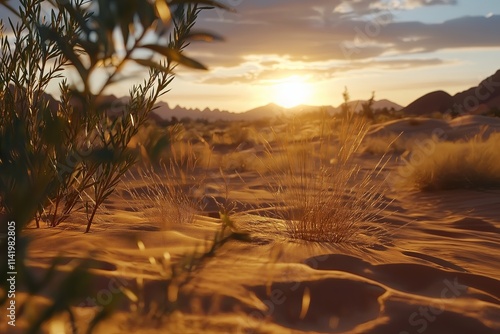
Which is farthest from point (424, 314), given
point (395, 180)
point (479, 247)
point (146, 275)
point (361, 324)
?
point (395, 180)

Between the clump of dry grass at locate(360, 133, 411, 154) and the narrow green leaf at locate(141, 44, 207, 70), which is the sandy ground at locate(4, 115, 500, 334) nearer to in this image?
the narrow green leaf at locate(141, 44, 207, 70)

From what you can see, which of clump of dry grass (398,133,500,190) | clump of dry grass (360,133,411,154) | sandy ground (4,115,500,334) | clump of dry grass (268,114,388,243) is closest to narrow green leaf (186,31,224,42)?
sandy ground (4,115,500,334)

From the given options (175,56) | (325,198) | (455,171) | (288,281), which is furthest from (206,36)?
(455,171)

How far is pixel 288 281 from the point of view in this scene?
2.94 metres

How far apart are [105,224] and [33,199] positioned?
3.46m

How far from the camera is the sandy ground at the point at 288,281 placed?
7.82 ft

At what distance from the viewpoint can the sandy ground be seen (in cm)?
238

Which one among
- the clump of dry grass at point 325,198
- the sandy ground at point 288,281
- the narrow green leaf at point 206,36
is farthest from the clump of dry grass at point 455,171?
the narrow green leaf at point 206,36

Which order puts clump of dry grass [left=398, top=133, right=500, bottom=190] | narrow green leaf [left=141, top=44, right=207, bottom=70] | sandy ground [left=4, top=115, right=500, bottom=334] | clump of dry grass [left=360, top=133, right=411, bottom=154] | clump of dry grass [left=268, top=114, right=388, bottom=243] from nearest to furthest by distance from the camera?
1. narrow green leaf [left=141, top=44, right=207, bottom=70]
2. sandy ground [left=4, top=115, right=500, bottom=334]
3. clump of dry grass [left=268, top=114, right=388, bottom=243]
4. clump of dry grass [left=398, top=133, right=500, bottom=190]
5. clump of dry grass [left=360, top=133, right=411, bottom=154]

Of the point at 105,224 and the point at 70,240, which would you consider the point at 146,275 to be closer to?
the point at 70,240

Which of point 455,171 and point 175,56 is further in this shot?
point 455,171

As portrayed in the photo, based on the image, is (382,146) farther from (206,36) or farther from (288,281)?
(206,36)

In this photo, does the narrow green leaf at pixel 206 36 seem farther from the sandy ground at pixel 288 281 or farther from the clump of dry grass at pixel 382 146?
the clump of dry grass at pixel 382 146

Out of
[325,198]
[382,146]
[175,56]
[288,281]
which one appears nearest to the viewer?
[175,56]
